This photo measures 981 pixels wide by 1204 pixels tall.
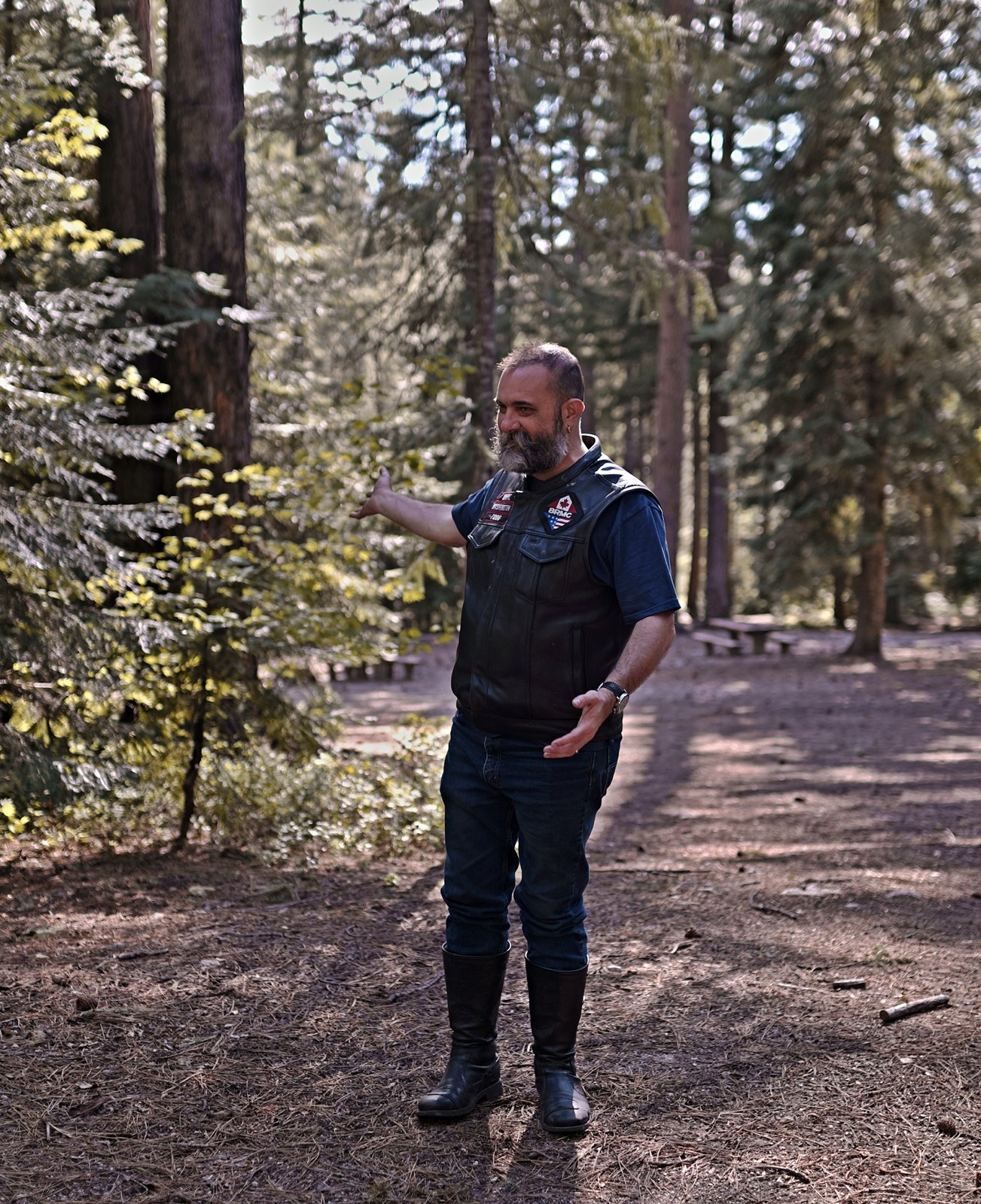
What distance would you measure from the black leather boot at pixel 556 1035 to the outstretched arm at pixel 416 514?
4.71ft

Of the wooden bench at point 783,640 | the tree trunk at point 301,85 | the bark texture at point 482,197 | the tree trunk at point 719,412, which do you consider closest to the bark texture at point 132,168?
the tree trunk at point 301,85

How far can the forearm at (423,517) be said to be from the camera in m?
3.86

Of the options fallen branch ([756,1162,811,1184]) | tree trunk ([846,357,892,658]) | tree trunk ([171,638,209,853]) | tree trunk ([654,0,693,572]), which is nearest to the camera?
fallen branch ([756,1162,811,1184])

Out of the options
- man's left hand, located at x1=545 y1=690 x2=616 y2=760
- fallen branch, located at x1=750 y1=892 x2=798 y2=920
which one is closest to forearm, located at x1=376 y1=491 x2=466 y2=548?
man's left hand, located at x1=545 y1=690 x2=616 y2=760

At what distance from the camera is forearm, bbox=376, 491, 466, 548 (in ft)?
12.7

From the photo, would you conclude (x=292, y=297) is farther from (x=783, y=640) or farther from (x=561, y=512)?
(x=783, y=640)

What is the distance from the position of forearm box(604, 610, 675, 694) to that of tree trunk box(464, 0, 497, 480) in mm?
5029

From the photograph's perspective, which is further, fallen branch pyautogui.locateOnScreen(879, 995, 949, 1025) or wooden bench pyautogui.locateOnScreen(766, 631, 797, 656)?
wooden bench pyautogui.locateOnScreen(766, 631, 797, 656)

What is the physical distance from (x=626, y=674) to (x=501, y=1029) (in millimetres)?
1699

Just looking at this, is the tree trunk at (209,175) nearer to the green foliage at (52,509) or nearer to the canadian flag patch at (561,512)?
the green foliage at (52,509)

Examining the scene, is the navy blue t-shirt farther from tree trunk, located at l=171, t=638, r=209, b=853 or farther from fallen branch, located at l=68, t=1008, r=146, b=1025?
tree trunk, located at l=171, t=638, r=209, b=853

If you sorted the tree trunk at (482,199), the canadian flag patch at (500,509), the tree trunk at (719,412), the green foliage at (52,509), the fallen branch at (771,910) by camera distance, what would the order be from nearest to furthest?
the canadian flag patch at (500,509), the green foliage at (52,509), the fallen branch at (771,910), the tree trunk at (482,199), the tree trunk at (719,412)

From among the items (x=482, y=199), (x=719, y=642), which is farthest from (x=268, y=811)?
(x=719, y=642)

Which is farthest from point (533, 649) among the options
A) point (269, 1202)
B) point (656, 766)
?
point (656, 766)
